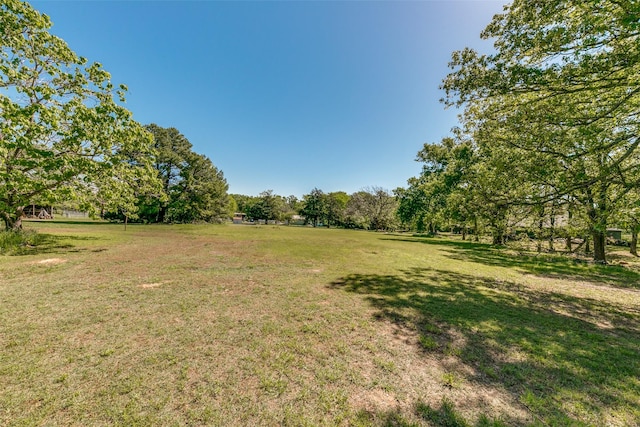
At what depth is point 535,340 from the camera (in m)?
4.62

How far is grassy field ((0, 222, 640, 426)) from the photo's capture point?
2734mm

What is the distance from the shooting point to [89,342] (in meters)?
3.93

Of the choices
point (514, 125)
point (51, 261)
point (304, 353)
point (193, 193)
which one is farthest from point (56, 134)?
A: point (193, 193)

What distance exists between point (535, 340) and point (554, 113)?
6067 millimetres

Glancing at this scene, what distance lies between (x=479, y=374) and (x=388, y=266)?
8.07m

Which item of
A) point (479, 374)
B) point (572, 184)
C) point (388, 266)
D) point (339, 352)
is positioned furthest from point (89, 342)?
point (572, 184)

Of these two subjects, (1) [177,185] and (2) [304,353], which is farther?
(1) [177,185]

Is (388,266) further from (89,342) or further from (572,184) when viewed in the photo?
(89,342)

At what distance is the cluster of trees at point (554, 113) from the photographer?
536cm

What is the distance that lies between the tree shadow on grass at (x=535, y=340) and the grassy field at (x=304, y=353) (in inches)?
1.1

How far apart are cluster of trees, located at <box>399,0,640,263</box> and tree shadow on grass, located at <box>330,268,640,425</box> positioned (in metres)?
2.38

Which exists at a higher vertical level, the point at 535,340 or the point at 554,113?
the point at 554,113

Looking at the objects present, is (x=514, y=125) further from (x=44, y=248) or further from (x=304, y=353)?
(x=44, y=248)

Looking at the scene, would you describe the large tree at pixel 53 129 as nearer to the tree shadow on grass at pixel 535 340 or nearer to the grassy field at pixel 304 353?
the grassy field at pixel 304 353
